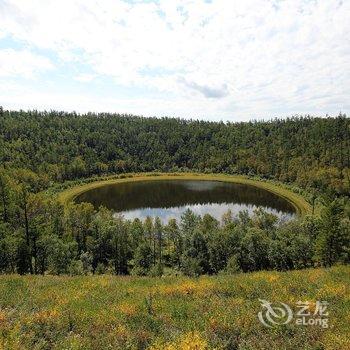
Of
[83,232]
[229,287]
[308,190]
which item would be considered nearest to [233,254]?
[83,232]

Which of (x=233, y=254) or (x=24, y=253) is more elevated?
(x=24, y=253)

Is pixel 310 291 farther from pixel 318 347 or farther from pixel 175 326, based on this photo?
pixel 175 326

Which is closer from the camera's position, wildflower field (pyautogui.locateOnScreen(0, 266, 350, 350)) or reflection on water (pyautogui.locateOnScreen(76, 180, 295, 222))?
wildflower field (pyautogui.locateOnScreen(0, 266, 350, 350))

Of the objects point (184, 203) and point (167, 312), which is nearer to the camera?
point (167, 312)

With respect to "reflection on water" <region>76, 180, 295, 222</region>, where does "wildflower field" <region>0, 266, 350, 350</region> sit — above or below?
above

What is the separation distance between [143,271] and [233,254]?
23.9 m

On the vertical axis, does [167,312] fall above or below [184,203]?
above

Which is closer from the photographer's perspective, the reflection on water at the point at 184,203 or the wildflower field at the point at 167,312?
the wildflower field at the point at 167,312

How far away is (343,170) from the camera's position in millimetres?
185875

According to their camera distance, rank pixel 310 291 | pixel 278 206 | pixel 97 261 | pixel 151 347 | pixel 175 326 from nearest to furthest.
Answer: pixel 151 347
pixel 175 326
pixel 310 291
pixel 97 261
pixel 278 206

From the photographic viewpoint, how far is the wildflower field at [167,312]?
15852 mm

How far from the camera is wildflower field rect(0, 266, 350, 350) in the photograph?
1585 cm

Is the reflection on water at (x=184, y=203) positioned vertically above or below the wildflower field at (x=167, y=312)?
below

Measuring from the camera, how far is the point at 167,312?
1900cm
